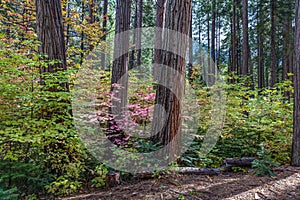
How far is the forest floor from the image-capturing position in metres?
2.56

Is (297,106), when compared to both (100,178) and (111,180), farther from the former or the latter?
(100,178)

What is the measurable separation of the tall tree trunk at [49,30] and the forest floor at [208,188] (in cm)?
206

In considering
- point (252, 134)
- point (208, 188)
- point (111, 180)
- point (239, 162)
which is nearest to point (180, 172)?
point (208, 188)

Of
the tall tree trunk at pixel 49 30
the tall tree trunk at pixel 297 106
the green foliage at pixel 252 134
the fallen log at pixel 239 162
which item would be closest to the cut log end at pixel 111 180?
the green foliage at pixel 252 134

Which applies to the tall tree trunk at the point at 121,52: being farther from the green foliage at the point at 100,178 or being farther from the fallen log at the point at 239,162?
the fallen log at the point at 239,162

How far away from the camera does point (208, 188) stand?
279cm

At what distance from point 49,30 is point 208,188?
3809mm

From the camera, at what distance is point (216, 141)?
521 centimetres

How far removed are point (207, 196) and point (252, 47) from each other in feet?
70.5

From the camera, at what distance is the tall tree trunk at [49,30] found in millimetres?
3557

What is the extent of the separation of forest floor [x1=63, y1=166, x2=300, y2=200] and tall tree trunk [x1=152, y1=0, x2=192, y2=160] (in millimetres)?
668

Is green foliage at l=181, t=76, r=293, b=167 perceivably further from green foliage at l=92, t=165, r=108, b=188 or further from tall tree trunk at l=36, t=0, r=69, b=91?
tall tree trunk at l=36, t=0, r=69, b=91

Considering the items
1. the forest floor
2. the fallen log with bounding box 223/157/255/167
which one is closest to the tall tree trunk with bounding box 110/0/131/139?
the forest floor

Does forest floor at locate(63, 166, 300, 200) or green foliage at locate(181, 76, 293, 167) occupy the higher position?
green foliage at locate(181, 76, 293, 167)
